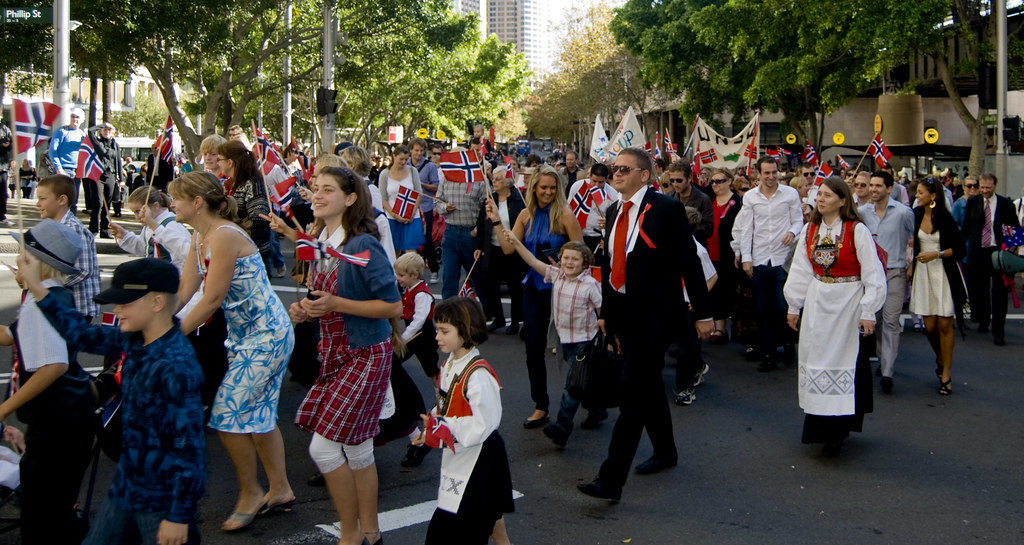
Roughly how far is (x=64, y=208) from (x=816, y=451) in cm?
468

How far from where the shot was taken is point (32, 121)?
6301 mm

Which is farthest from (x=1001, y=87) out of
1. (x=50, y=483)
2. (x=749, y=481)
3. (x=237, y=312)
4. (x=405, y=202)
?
(x=50, y=483)

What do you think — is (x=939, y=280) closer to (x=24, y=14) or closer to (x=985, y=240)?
(x=985, y=240)

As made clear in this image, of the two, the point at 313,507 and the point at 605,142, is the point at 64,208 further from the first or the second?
the point at 605,142

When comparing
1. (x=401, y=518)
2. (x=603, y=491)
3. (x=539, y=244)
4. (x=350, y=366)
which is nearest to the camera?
(x=350, y=366)

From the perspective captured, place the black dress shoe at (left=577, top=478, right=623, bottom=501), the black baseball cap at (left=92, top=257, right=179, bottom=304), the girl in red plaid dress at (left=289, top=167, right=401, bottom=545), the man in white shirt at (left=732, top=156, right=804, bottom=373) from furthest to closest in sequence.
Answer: the man in white shirt at (left=732, top=156, right=804, bottom=373) → the black dress shoe at (left=577, top=478, right=623, bottom=501) → the girl in red plaid dress at (left=289, top=167, right=401, bottom=545) → the black baseball cap at (left=92, top=257, right=179, bottom=304)

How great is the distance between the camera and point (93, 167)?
1208 centimetres

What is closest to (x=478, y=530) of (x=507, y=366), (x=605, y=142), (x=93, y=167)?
(x=507, y=366)

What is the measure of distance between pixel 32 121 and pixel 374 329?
10.1ft

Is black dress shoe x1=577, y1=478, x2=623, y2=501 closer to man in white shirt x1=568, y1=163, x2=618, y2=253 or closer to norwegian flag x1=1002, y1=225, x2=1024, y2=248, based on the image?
→ man in white shirt x1=568, y1=163, x2=618, y2=253

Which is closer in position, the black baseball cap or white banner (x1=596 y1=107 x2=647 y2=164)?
the black baseball cap

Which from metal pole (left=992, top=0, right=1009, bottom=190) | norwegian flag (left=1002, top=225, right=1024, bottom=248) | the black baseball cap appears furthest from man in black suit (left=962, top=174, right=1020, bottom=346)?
metal pole (left=992, top=0, right=1009, bottom=190)

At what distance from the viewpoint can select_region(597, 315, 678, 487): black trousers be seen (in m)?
5.49

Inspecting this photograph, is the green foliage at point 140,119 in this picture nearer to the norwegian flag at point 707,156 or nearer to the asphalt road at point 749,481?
Result: the norwegian flag at point 707,156
